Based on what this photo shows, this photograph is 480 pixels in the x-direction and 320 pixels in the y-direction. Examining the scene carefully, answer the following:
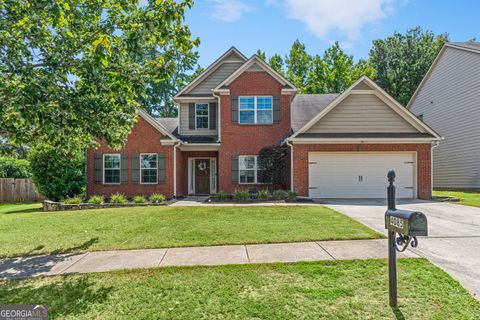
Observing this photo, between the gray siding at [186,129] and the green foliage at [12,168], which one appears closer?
the gray siding at [186,129]

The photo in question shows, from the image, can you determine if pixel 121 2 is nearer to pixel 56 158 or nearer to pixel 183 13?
pixel 183 13

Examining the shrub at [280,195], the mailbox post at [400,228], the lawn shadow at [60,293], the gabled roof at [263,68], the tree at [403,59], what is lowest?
the lawn shadow at [60,293]

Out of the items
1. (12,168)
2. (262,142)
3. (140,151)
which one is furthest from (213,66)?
(12,168)

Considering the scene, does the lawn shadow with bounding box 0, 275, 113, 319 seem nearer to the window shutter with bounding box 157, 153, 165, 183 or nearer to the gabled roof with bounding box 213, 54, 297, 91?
the window shutter with bounding box 157, 153, 165, 183

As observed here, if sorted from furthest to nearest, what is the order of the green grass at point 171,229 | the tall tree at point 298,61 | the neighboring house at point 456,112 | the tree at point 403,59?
the tall tree at point 298,61 < the tree at point 403,59 < the neighboring house at point 456,112 < the green grass at point 171,229

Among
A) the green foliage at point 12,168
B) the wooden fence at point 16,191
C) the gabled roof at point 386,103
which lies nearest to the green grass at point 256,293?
the gabled roof at point 386,103

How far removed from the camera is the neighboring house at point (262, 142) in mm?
14094

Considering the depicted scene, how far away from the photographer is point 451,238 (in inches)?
249

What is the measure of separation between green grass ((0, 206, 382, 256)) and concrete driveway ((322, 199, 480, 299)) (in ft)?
3.15

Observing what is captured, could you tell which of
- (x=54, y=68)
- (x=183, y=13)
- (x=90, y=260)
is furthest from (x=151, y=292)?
(x=183, y=13)

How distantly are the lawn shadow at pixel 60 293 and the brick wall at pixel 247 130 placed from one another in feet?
37.0

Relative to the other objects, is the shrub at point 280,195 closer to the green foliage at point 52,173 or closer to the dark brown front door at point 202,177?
the dark brown front door at point 202,177

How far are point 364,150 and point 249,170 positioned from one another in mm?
5692

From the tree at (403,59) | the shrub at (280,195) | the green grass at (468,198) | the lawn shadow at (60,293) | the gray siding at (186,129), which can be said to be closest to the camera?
the lawn shadow at (60,293)
